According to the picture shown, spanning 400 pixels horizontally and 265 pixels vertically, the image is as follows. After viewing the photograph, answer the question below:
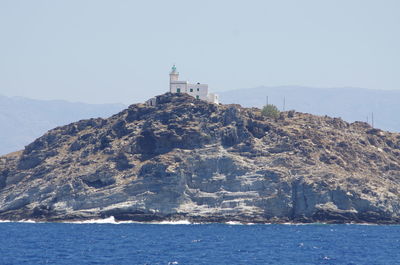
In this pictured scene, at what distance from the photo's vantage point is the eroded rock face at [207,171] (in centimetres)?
14788

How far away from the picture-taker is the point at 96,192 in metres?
153

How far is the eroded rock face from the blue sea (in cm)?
405

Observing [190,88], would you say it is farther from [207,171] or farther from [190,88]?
[207,171]

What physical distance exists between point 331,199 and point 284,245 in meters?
38.3

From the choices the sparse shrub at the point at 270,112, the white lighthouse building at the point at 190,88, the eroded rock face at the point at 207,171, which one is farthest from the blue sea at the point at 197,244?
the white lighthouse building at the point at 190,88

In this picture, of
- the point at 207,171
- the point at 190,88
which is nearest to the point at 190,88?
the point at 190,88

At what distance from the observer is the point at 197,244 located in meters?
111

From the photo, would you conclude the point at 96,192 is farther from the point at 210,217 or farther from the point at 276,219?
the point at 276,219

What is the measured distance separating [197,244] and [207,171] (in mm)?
41689

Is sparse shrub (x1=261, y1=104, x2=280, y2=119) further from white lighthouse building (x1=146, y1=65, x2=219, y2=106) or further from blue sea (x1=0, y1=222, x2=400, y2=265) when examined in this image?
blue sea (x1=0, y1=222, x2=400, y2=265)

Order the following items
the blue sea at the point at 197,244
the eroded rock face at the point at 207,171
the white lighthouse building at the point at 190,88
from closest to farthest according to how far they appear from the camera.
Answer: the blue sea at the point at 197,244 < the eroded rock face at the point at 207,171 < the white lighthouse building at the point at 190,88

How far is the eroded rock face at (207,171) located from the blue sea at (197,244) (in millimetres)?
4054

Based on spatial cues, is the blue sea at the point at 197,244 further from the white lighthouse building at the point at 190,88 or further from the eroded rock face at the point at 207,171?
the white lighthouse building at the point at 190,88

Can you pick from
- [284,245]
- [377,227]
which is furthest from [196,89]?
[284,245]
